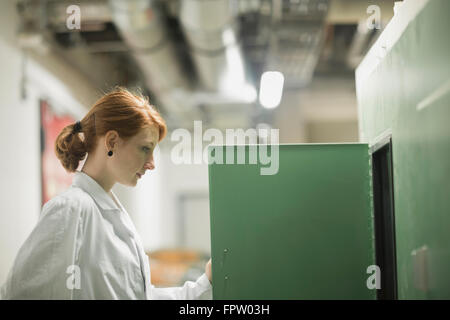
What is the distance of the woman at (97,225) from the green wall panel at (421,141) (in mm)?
568

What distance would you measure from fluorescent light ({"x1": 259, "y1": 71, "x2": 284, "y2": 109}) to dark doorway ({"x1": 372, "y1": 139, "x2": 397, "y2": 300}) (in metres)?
1.95

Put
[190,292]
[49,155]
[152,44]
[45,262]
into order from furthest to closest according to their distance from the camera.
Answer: [49,155]
[152,44]
[190,292]
[45,262]

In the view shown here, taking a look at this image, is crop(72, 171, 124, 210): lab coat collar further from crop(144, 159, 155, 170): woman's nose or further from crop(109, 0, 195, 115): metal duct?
crop(109, 0, 195, 115): metal duct

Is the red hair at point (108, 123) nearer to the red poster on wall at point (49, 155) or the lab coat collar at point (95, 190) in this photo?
the lab coat collar at point (95, 190)

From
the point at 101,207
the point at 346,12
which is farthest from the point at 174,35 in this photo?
the point at 101,207

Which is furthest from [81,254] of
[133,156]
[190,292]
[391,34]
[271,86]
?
[271,86]

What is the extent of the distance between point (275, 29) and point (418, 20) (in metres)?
1.93

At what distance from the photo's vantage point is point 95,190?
4.40 feet

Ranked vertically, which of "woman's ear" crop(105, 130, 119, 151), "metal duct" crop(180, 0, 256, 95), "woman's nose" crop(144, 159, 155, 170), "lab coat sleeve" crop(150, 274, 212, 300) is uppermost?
"metal duct" crop(180, 0, 256, 95)

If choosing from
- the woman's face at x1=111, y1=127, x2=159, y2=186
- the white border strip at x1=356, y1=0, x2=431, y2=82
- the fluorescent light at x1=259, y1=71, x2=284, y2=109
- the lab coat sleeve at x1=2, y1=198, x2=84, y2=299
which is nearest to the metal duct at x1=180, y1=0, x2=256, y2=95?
the fluorescent light at x1=259, y1=71, x2=284, y2=109

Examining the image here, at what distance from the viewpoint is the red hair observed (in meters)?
1.33

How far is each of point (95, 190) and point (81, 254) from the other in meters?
0.18

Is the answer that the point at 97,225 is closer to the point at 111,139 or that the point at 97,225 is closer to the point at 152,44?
the point at 111,139

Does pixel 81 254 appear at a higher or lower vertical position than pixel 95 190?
lower
